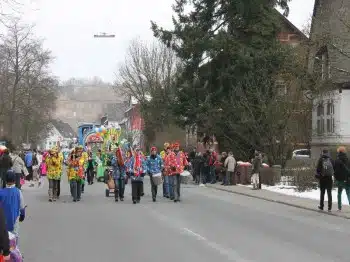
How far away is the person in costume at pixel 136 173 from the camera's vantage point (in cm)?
1897

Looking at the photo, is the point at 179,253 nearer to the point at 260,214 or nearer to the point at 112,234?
the point at 112,234

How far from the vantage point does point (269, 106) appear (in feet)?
103

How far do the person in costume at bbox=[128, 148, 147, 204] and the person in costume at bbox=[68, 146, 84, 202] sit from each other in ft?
5.17

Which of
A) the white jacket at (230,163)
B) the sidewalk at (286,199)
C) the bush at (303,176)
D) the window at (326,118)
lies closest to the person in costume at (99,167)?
the white jacket at (230,163)

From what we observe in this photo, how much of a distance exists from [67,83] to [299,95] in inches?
3370

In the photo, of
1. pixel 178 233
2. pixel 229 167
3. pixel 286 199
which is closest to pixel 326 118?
pixel 229 167

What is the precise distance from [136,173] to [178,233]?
697 cm

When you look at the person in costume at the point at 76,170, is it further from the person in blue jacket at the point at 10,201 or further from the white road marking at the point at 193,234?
the person in blue jacket at the point at 10,201

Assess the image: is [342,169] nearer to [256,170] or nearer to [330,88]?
[256,170]

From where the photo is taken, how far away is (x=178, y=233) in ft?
40.3

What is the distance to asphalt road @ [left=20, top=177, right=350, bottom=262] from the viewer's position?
979cm

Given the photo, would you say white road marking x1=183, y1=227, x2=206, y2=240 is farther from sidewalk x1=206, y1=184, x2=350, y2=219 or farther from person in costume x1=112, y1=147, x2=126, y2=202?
person in costume x1=112, y1=147, x2=126, y2=202

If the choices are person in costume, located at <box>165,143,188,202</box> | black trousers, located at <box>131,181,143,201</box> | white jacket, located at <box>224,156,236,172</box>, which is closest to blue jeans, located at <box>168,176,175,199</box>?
person in costume, located at <box>165,143,188,202</box>

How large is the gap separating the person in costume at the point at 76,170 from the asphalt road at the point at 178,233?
2.71 feet
